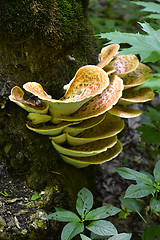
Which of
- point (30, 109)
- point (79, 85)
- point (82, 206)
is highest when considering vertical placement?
point (79, 85)

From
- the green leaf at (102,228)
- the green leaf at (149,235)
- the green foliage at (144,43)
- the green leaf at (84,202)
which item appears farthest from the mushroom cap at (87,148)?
the green leaf at (149,235)

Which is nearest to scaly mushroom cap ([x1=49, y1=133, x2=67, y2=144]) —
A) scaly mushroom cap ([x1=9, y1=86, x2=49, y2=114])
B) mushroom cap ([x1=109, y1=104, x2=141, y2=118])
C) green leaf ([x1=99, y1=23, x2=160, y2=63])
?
scaly mushroom cap ([x1=9, y1=86, x2=49, y2=114])

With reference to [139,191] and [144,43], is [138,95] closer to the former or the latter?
[144,43]

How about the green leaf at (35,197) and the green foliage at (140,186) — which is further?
the green leaf at (35,197)

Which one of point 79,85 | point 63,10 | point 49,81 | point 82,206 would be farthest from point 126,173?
point 63,10

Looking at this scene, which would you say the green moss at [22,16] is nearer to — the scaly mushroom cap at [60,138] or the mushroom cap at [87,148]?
the scaly mushroom cap at [60,138]

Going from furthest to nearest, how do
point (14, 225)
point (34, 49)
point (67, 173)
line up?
point (67, 173) < point (34, 49) < point (14, 225)

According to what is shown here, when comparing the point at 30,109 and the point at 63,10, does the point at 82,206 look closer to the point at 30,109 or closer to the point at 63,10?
the point at 30,109
